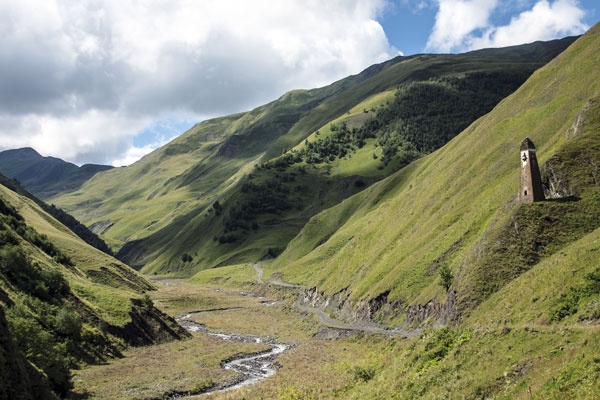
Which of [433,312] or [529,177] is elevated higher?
[529,177]

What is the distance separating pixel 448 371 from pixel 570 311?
10.7 m

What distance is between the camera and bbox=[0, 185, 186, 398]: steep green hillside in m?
41.6

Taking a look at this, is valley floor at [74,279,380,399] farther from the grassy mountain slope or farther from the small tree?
the small tree

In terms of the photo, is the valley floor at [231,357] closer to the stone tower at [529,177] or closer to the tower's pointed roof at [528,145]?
the stone tower at [529,177]

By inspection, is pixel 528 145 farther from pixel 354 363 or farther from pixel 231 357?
pixel 231 357

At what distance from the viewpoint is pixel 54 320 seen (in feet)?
206

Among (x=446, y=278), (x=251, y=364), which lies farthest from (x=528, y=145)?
(x=251, y=364)

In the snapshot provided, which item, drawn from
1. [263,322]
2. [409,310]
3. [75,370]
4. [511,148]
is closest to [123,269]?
[263,322]

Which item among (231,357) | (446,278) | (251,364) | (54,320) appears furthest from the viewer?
(231,357)

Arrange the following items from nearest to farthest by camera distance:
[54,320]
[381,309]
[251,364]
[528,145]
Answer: [528,145]
[54,320]
[251,364]
[381,309]

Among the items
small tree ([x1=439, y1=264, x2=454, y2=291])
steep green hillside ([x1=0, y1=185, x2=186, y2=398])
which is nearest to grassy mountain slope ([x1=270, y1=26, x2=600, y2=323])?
small tree ([x1=439, y1=264, x2=454, y2=291])

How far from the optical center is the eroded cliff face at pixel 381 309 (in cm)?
5911

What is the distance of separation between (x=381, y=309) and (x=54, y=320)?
2036 inches

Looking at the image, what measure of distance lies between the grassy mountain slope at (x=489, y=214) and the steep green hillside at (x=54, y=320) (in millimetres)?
42879
